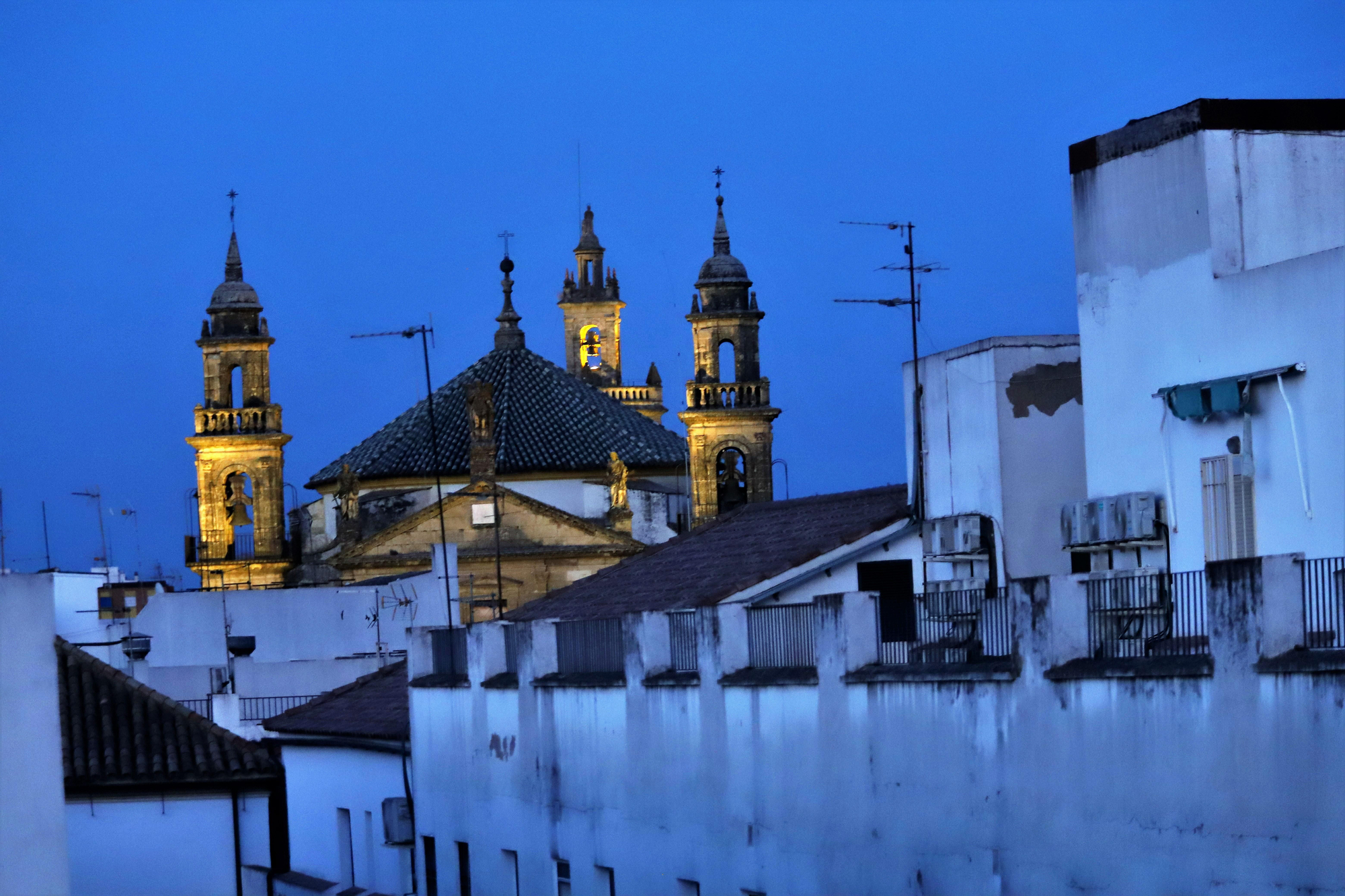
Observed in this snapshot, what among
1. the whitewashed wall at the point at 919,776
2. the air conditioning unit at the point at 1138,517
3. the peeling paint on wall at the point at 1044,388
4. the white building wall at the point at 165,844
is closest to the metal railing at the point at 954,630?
the whitewashed wall at the point at 919,776

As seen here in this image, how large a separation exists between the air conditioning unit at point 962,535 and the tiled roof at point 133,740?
33.9ft

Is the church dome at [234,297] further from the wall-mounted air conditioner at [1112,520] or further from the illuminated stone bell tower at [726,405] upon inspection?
the wall-mounted air conditioner at [1112,520]

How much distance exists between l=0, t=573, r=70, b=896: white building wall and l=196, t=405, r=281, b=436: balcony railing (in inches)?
1844

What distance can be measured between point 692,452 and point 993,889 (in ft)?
154

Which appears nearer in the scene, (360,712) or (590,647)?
(590,647)

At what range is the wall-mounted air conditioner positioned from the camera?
1959 centimetres

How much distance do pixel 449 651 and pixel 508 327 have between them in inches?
1816

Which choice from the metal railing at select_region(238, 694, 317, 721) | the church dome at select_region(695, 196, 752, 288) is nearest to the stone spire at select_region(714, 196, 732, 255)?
the church dome at select_region(695, 196, 752, 288)

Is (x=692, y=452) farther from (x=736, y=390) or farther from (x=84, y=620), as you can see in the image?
(x=84, y=620)

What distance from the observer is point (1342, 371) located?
57.3 ft

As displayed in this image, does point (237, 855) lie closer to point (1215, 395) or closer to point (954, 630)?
point (954, 630)

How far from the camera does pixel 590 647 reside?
74.7 ft

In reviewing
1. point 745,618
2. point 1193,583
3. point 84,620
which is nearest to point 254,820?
point 745,618

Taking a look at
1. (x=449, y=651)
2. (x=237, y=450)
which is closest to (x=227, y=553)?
(x=237, y=450)
